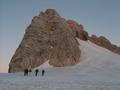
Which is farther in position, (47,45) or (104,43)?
(104,43)

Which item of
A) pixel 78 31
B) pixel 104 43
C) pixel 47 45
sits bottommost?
pixel 47 45

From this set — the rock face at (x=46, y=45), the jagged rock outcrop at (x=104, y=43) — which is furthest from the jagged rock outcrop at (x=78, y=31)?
the rock face at (x=46, y=45)

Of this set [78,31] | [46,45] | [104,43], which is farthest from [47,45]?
[104,43]

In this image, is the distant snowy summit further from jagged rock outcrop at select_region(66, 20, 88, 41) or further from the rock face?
jagged rock outcrop at select_region(66, 20, 88, 41)

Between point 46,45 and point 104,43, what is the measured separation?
48791 mm

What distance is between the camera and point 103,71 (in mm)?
76812

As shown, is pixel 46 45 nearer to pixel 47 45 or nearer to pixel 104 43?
pixel 47 45

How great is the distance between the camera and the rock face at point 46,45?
83688mm

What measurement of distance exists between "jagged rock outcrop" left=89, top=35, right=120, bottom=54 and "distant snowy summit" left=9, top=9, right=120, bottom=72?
33.5m

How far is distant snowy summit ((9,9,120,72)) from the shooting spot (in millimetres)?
83688

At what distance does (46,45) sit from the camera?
86.2m

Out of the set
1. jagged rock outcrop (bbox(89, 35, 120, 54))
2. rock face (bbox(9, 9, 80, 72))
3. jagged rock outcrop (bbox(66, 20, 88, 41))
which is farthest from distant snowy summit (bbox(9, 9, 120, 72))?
jagged rock outcrop (bbox(89, 35, 120, 54))

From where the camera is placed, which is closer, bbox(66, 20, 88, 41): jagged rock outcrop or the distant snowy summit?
the distant snowy summit

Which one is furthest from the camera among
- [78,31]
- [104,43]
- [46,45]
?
[104,43]
